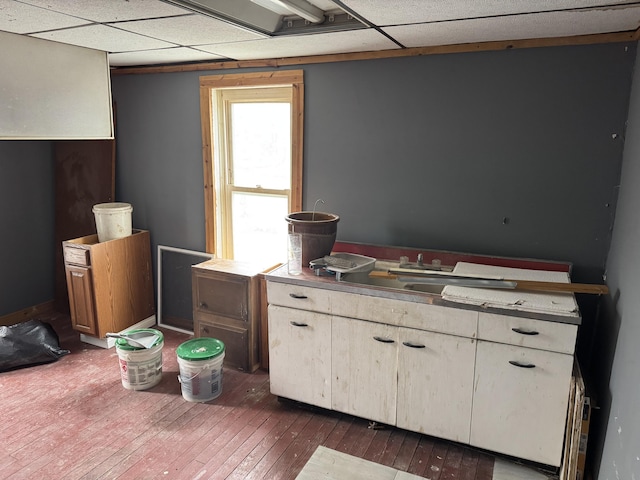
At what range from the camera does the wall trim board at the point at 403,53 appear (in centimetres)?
245

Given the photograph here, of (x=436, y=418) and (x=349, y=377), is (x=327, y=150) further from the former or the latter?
(x=436, y=418)

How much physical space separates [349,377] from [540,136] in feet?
5.59

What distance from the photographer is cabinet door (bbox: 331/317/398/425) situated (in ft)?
8.48

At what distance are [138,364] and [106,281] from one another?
2.94ft

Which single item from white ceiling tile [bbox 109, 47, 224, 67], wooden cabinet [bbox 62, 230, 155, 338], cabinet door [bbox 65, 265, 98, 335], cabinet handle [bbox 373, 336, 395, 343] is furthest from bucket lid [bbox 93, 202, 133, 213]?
cabinet handle [bbox 373, 336, 395, 343]

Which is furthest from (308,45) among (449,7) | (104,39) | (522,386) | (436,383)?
(522,386)

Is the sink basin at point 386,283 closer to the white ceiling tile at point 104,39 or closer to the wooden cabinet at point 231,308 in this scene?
the wooden cabinet at point 231,308

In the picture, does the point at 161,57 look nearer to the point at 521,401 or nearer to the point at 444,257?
the point at 444,257

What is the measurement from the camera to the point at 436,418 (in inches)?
99.5

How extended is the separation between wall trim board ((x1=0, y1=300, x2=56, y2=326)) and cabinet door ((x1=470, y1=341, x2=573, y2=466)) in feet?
12.4

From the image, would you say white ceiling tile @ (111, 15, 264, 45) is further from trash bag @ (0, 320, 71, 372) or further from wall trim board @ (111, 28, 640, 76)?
trash bag @ (0, 320, 71, 372)

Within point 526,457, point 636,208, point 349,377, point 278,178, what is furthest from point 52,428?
point 636,208

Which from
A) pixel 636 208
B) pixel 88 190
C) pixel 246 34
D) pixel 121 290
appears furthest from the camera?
pixel 88 190

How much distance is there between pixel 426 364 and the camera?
2.50 metres
